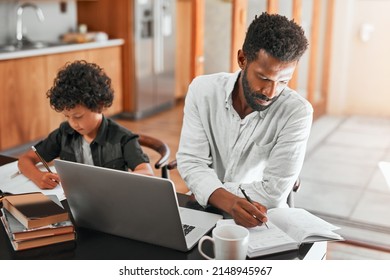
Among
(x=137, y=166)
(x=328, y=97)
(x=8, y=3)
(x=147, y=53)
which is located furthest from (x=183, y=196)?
(x=328, y=97)

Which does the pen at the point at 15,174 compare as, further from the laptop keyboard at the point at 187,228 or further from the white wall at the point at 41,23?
the white wall at the point at 41,23

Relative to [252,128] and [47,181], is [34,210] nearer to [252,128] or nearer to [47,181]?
[47,181]

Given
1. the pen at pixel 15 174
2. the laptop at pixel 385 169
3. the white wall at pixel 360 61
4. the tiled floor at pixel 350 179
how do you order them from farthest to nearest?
the white wall at pixel 360 61, the laptop at pixel 385 169, the tiled floor at pixel 350 179, the pen at pixel 15 174

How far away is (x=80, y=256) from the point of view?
1.09 meters

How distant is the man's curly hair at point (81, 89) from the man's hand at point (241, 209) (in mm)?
561

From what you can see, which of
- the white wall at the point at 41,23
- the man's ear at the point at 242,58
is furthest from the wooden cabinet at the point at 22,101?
the man's ear at the point at 242,58

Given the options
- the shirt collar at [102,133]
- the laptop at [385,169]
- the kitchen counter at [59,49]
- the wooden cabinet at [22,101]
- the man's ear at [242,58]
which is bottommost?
the laptop at [385,169]

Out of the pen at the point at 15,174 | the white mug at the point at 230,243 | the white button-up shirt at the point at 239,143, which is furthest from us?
the pen at the point at 15,174

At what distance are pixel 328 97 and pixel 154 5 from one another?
2133 millimetres

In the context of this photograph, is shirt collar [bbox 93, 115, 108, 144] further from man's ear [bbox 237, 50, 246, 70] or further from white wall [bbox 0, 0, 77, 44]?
white wall [bbox 0, 0, 77, 44]

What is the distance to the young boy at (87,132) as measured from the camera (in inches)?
64.4

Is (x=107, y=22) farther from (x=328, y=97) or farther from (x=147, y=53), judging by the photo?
(x=328, y=97)

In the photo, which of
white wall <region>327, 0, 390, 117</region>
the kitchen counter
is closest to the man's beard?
the kitchen counter

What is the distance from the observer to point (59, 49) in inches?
162
